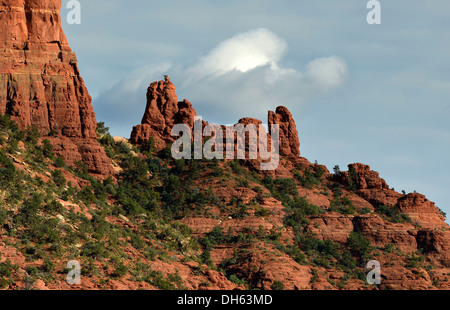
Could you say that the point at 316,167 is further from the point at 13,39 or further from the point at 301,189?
the point at 13,39

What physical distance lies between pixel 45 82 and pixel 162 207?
2151cm

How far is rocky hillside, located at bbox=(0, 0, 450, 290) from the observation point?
105m

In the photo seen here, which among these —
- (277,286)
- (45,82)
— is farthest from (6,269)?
(45,82)

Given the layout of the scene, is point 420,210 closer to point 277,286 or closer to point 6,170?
point 277,286

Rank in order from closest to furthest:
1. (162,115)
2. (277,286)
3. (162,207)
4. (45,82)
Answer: (277,286) → (45,82) → (162,207) → (162,115)

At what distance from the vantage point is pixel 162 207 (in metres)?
130

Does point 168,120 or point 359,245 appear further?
point 168,120

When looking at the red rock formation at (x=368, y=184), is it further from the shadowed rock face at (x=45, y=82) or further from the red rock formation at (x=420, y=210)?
the shadowed rock face at (x=45, y=82)

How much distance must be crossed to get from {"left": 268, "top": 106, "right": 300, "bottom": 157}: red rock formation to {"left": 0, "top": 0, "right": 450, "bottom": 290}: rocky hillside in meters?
2.38

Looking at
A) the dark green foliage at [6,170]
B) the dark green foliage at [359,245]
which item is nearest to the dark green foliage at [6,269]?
the dark green foliage at [6,170]

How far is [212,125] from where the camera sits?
145m

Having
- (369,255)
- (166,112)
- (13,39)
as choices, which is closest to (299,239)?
(369,255)

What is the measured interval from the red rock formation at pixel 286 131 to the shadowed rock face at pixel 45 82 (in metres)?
32.5

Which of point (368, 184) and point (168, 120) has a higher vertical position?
point (168, 120)
